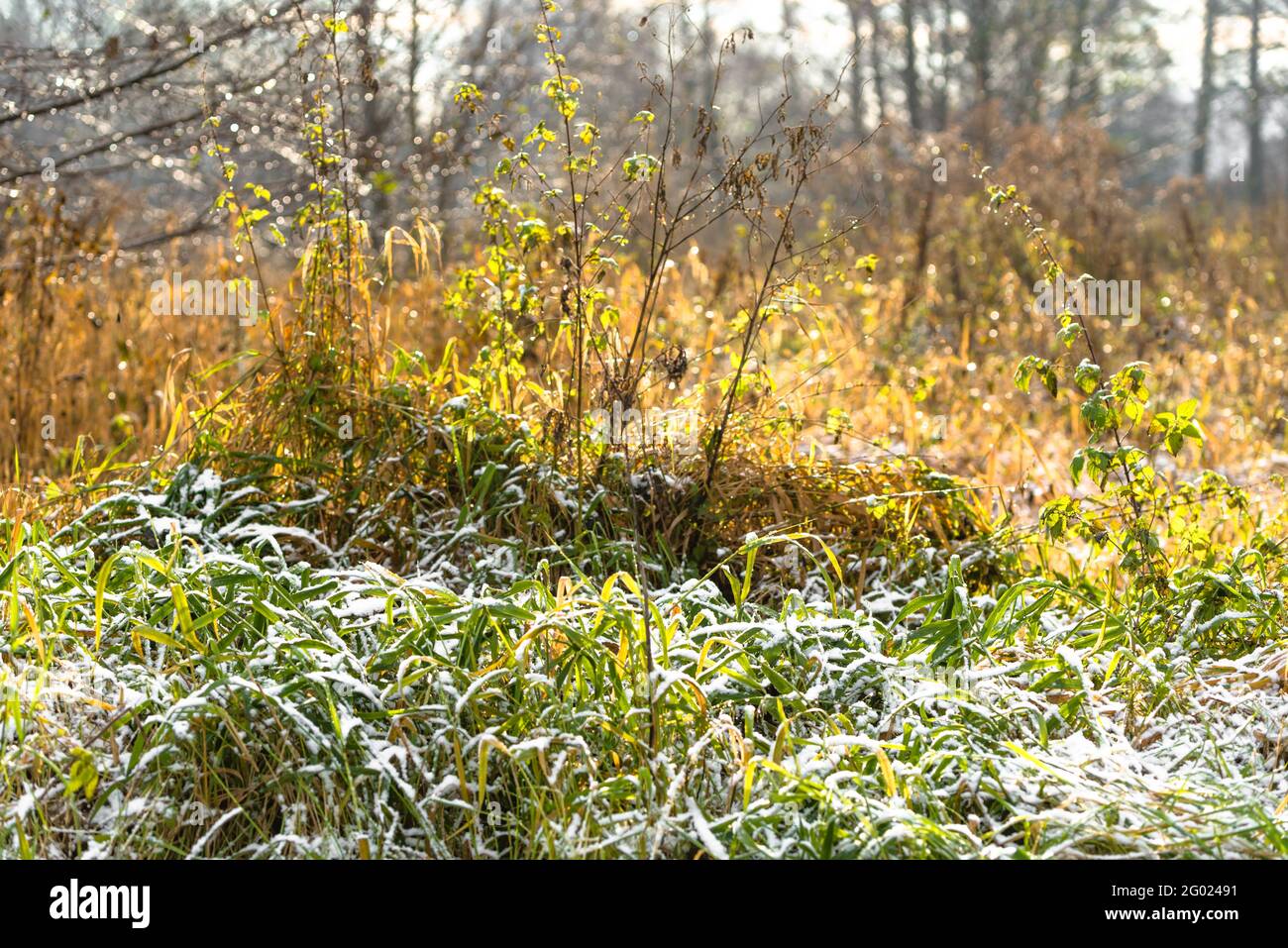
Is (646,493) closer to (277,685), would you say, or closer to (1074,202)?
(277,685)

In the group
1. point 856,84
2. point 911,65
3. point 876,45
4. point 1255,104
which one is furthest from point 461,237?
point 1255,104

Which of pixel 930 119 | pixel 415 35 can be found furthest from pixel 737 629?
pixel 930 119

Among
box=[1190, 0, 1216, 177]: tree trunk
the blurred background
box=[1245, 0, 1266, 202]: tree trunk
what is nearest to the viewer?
the blurred background

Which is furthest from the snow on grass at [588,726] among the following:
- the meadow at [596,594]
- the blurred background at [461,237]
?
the blurred background at [461,237]

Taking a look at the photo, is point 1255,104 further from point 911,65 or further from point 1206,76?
point 911,65

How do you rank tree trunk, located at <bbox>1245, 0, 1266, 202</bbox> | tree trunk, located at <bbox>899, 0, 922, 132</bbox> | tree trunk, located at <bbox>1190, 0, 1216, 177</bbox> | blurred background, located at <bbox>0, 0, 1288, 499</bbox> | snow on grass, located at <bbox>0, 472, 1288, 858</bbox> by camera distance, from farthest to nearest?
tree trunk, located at <bbox>1245, 0, 1266, 202</bbox>, tree trunk, located at <bbox>1190, 0, 1216, 177</bbox>, tree trunk, located at <bbox>899, 0, 922, 132</bbox>, blurred background, located at <bbox>0, 0, 1288, 499</bbox>, snow on grass, located at <bbox>0, 472, 1288, 858</bbox>

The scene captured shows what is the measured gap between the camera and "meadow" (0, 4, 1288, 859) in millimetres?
2330

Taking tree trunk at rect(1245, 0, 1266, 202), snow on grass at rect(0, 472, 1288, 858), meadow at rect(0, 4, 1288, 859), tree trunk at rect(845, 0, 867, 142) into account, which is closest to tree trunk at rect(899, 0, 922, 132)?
tree trunk at rect(845, 0, 867, 142)

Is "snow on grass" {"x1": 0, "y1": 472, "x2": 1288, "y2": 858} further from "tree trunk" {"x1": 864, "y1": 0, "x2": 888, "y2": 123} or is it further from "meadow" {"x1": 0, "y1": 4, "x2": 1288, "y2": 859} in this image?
"tree trunk" {"x1": 864, "y1": 0, "x2": 888, "y2": 123}

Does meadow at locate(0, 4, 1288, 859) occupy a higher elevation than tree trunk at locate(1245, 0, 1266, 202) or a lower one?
lower

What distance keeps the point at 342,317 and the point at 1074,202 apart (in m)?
6.64

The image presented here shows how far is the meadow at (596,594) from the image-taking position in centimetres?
233

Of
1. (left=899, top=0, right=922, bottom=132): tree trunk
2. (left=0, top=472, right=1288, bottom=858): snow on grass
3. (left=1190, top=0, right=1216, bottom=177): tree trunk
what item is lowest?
(left=0, top=472, right=1288, bottom=858): snow on grass
